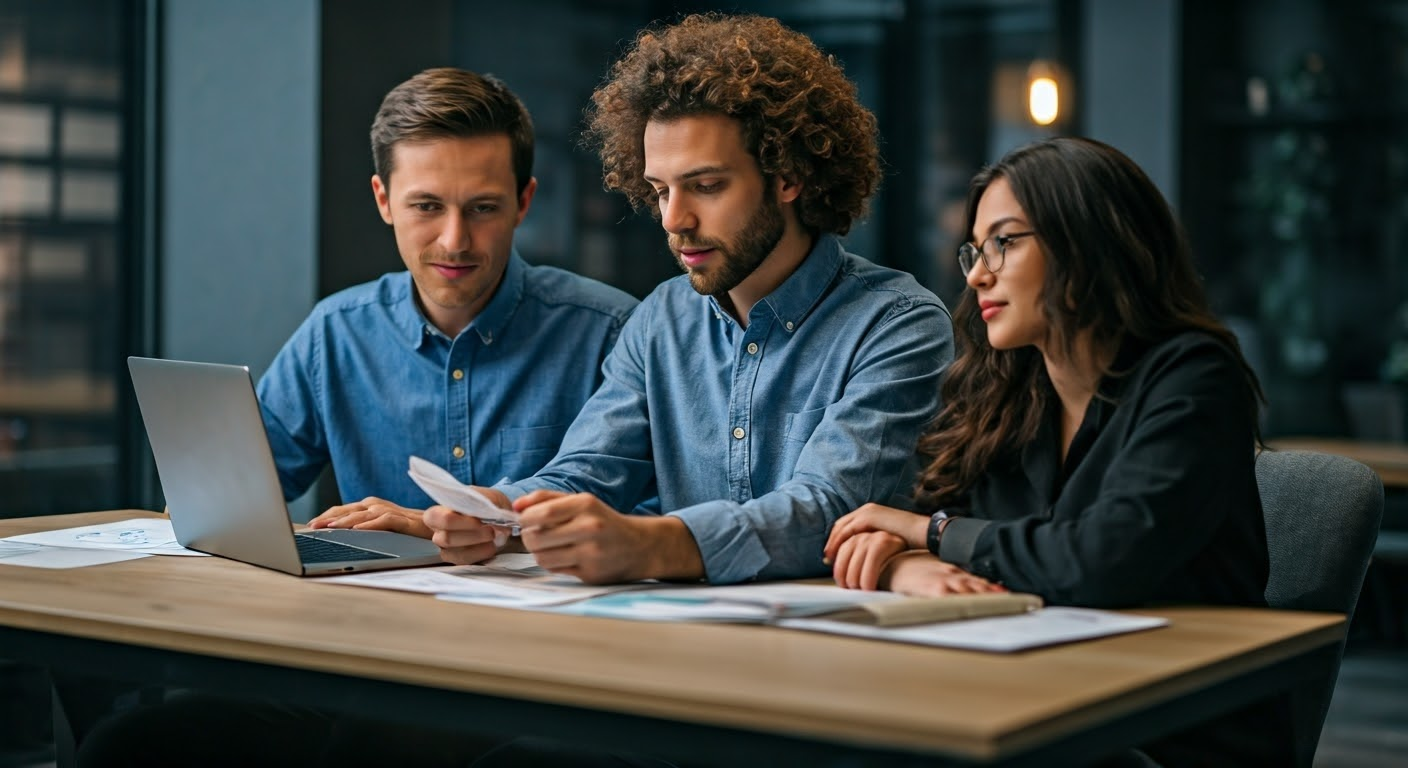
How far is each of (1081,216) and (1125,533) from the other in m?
0.39

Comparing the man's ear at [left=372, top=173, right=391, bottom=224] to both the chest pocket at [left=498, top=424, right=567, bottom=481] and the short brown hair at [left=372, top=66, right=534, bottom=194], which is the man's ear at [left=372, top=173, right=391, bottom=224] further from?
the chest pocket at [left=498, top=424, right=567, bottom=481]

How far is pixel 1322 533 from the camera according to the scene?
6.08ft

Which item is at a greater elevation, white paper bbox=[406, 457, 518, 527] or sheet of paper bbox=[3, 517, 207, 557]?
white paper bbox=[406, 457, 518, 527]

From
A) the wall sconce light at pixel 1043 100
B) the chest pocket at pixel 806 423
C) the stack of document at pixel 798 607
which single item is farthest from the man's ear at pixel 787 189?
the wall sconce light at pixel 1043 100

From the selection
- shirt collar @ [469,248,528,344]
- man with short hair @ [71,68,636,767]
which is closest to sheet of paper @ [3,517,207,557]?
man with short hair @ [71,68,636,767]

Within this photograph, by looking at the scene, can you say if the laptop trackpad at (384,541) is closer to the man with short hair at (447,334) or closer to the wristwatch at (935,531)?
the man with short hair at (447,334)

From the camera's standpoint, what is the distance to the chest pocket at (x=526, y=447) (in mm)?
2545

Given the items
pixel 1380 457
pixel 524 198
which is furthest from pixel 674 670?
pixel 1380 457

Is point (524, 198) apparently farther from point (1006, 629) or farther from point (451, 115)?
→ point (1006, 629)

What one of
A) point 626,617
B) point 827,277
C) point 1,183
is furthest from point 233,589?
point 1,183

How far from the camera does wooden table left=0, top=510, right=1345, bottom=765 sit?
1.15m

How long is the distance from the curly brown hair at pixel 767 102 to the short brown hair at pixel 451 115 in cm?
17

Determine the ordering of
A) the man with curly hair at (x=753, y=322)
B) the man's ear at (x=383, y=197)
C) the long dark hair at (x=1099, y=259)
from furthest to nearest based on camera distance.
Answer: the man's ear at (x=383, y=197) < the man with curly hair at (x=753, y=322) < the long dark hair at (x=1099, y=259)

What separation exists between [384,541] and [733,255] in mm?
600
